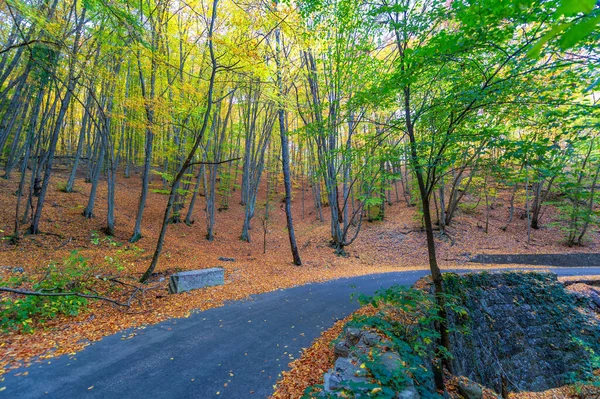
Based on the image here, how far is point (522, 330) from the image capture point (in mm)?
6914

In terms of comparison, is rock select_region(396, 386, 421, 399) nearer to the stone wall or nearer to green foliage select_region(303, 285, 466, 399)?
green foliage select_region(303, 285, 466, 399)

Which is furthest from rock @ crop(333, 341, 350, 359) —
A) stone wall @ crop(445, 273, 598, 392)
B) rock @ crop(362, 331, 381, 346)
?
stone wall @ crop(445, 273, 598, 392)

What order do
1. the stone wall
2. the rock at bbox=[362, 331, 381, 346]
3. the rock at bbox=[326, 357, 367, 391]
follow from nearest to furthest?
1. the rock at bbox=[326, 357, 367, 391]
2. the rock at bbox=[362, 331, 381, 346]
3. the stone wall

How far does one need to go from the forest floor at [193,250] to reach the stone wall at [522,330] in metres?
3.72

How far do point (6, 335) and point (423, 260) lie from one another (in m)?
13.6

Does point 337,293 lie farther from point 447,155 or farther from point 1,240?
point 1,240

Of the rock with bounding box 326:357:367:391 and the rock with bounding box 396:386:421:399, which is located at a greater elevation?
the rock with bounding box 396:386:421:399

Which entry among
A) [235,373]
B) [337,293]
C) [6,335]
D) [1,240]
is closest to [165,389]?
[235,373]

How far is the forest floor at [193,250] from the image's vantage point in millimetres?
4878

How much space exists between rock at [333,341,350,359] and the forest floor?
3.28m

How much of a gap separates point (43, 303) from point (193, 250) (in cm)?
618

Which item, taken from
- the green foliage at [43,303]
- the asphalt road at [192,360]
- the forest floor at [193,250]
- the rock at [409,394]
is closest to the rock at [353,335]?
the asphalt road at [192,360]

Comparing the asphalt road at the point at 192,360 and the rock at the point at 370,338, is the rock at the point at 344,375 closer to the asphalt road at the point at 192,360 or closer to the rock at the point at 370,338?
the rock at the point at 370,338

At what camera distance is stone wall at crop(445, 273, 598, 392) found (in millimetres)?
6082
